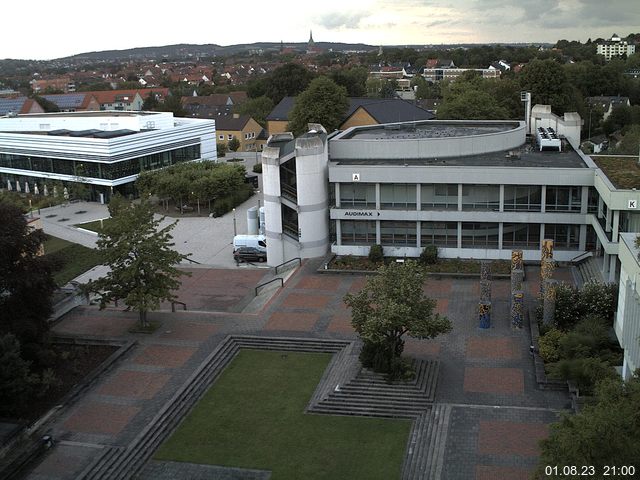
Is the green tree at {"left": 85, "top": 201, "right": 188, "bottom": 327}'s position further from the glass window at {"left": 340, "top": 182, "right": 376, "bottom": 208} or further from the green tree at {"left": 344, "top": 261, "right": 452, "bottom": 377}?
the glass window at {"left": 340, "top": 182, "right": 376, "bottom": 208}

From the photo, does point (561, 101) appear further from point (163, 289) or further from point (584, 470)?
point (584, 470)

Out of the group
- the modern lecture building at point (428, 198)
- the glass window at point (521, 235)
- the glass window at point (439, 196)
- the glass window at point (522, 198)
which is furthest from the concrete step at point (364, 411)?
the glass window at point (522, 198)

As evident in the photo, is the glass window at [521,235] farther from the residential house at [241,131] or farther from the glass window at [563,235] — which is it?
the residential house at [241,131]

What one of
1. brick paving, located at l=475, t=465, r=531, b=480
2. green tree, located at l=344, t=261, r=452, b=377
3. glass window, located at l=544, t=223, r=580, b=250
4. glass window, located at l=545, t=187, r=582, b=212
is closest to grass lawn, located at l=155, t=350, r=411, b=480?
brick paving, located at l=475, t=465, r=531, b=480

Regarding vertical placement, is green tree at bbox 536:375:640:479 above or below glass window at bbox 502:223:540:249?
above

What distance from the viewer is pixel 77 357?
92.9 feet

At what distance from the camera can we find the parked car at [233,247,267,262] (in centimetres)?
4250

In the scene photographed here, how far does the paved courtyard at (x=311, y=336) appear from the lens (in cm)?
2125

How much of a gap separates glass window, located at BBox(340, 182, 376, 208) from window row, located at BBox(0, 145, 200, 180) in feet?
102

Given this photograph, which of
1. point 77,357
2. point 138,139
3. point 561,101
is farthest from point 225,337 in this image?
point 561,101

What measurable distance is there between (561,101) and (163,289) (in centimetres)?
6123

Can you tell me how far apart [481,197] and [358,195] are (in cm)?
682

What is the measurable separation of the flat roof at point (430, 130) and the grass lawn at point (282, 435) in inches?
905

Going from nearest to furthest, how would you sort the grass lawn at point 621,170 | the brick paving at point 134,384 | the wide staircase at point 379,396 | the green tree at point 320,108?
the wide staircase at point 379,396 < the brick paving at point 134,384 < the grass lawn at point 621,170 < the green tree at point 320,108
